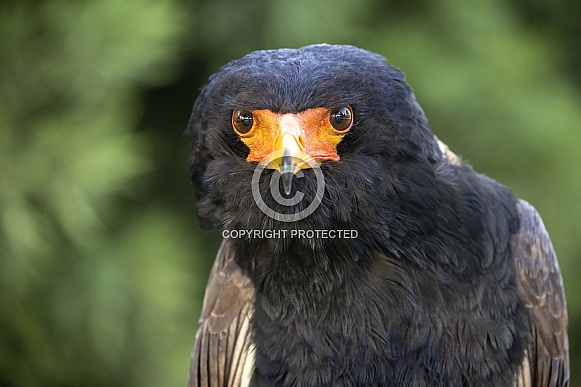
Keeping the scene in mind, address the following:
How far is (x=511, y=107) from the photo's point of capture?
5.13m

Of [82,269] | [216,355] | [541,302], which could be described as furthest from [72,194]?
[541,302]

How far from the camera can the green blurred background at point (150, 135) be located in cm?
418

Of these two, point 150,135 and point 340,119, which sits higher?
point 150,135

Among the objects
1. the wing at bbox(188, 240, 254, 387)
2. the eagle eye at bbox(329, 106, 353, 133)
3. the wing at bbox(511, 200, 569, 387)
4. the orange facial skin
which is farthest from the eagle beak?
the wing at bbox(511, 200, 569, 387)

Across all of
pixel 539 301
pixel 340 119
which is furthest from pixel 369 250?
pixel 539 301

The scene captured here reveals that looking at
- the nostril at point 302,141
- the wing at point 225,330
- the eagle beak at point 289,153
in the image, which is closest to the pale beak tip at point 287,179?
the eagle beak at point 289,153

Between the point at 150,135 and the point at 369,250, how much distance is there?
2952mm

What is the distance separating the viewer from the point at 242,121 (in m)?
2.28

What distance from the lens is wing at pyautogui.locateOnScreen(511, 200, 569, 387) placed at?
8.85 ft

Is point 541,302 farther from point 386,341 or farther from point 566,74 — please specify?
point 566,74

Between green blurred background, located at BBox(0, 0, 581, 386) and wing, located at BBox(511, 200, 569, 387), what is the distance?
218 centimetres

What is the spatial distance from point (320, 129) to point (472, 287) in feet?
2.48

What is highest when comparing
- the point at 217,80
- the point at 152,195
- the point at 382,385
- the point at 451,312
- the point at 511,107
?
the point at 511,107

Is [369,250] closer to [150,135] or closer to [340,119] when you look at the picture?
[340,119]
